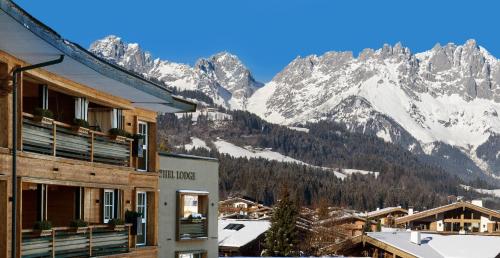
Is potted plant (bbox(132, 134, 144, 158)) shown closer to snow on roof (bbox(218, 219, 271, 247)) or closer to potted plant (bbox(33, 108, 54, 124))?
potted plant (bbox(33, 108, 54, 124))

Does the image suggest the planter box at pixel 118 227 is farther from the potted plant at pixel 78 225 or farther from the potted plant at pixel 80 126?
the potted plant at pixel 80 126

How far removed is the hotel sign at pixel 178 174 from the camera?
29.2 meters

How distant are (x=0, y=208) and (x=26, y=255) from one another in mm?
1269

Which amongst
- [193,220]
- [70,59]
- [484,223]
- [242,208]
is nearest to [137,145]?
[193,220]

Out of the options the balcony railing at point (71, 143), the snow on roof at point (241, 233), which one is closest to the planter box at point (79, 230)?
the balcony railing at point (71, 143)

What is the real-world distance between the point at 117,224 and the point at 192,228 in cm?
907

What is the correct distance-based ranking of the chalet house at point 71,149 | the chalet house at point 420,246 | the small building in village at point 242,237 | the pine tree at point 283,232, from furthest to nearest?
the pine tree at point 283,232
the small building in village at point 242,237
the chalet house at point 420,246
the chalet house at point 71,149

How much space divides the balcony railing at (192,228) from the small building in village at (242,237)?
40485 mm

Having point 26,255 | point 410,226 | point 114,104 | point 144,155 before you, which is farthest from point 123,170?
point 410,226

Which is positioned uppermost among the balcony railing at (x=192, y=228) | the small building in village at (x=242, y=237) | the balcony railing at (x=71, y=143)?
the balcony railing at (x=71, y=143)

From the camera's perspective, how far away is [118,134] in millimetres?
22703

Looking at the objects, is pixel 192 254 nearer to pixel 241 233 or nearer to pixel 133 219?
pixel 133 219

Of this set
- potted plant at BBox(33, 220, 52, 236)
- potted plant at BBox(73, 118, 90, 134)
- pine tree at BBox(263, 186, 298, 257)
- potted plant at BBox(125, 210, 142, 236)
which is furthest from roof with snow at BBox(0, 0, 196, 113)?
pine tree at BBox(263, 186, 298, 257)

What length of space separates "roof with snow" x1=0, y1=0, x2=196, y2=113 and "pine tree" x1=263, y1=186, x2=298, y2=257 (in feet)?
188
